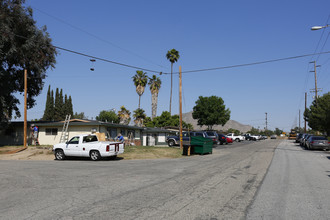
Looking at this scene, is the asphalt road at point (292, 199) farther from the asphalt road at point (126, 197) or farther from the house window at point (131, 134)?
the house window at point (131, 134)

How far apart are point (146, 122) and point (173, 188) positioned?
5231 cm

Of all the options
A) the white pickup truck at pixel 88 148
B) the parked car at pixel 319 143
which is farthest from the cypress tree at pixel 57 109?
the parked car at pixel 319 143

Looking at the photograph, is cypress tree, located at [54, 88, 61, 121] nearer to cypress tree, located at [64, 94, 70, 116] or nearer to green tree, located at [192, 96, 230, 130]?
cypress tree, located at [64, 94, 70, 116]

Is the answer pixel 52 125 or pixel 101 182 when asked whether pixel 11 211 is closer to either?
pixel 101 182

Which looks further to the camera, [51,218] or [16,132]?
[16,132]

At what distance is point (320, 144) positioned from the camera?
27.4 m

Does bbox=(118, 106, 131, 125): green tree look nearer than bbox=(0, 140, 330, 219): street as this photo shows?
No

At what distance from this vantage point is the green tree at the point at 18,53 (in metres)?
27.2

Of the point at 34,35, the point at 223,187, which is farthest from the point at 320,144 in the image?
the point at 34,35

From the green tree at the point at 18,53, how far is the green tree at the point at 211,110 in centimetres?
3911

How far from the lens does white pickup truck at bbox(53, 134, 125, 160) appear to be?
17.3 meters

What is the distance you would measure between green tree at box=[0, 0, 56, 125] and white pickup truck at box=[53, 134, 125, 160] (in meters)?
13.6

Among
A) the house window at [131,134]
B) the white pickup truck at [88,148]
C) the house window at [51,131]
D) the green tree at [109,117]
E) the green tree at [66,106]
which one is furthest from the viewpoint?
the green tree at [109,117]

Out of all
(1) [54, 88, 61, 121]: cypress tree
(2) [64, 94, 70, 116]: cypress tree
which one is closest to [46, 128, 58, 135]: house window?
(1) [54, 88, 61, 121]: cypress tree
